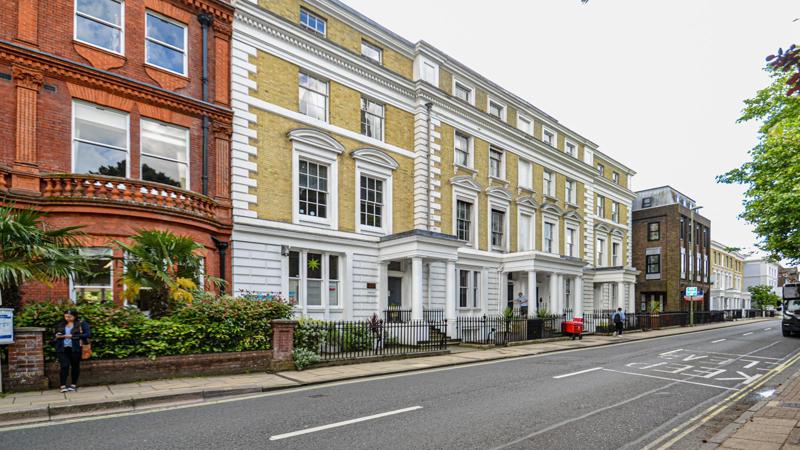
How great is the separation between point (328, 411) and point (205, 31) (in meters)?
13.4

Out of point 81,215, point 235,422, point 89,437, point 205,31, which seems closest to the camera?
point 89,437

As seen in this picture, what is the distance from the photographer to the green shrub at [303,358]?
39.2 feet

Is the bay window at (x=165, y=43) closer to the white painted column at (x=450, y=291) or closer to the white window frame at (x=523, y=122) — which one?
the white painted column at (x=450, y=291)

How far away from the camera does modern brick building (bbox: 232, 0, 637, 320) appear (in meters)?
16.5

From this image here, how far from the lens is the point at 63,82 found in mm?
12625

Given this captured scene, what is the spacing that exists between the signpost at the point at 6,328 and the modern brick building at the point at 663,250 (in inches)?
1864

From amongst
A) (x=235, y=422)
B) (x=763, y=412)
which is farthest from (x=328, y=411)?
(x=763, y=412)

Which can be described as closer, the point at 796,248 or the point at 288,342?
the point at 288,342

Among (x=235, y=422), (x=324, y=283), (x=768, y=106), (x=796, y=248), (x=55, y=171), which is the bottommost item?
(x=235, y=422)

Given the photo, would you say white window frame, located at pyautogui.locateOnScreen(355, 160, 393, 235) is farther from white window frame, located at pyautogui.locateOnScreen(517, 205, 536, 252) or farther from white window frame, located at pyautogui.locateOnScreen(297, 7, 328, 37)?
white window frame, located at pyautogui.locateOnScreen(517, 205, 536, 252)

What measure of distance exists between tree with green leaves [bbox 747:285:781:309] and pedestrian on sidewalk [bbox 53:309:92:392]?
8882 cm

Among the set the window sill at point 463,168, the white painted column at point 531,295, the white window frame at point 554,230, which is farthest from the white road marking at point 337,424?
the white window frame at point 554,230

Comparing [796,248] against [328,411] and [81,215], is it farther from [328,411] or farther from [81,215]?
[81,215]

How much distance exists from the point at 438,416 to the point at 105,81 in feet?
42.5
